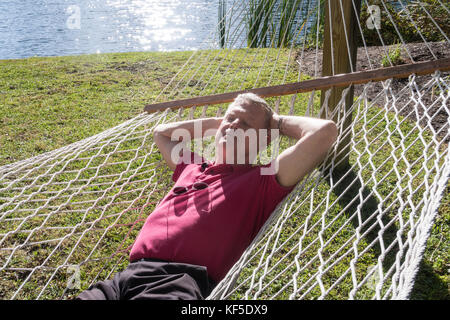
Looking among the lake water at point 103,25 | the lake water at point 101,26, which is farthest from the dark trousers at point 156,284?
the lake water at point 101,26

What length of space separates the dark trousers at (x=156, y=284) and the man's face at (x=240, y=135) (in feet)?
1.52

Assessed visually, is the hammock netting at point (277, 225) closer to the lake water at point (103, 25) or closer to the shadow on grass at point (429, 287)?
the shadow on grass at point (429, 287)

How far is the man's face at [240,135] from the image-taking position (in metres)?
1.65

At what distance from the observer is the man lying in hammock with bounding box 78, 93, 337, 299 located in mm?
1410

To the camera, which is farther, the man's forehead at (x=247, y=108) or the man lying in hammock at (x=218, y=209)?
the man's forehead at (x=247, y=108)

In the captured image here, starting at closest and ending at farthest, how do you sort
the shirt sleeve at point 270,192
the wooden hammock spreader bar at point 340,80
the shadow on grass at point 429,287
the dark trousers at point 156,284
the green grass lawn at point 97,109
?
the dark trousers at point 156,284, the shirt sleeve at point 270,192, the shadow on grass at point 429,287, the wooden hammock spreader bar at point 340,80, the green grass lawn at point 97,109

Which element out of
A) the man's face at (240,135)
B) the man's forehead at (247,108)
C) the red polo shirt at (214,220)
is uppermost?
the man's forehead at (247,108)

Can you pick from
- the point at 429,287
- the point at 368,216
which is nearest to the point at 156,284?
the point at 429,287

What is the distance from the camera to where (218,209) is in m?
1.54

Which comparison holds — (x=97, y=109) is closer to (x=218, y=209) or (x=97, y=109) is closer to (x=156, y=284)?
(x=218, y=209)

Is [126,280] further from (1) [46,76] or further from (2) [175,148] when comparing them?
(1) [46,76]

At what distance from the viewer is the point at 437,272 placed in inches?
77.6
